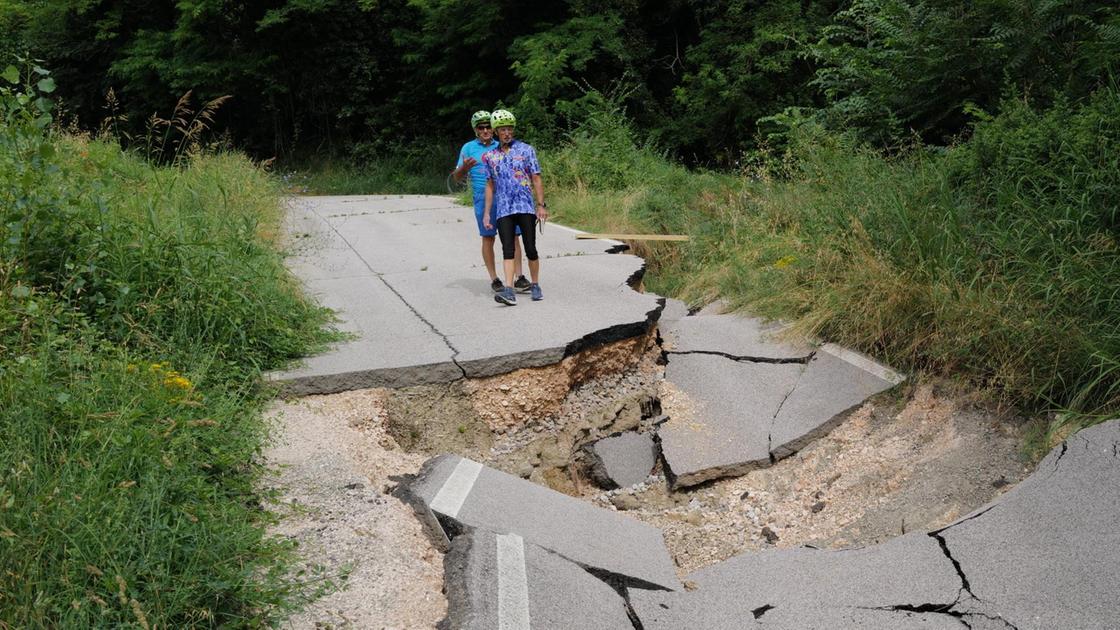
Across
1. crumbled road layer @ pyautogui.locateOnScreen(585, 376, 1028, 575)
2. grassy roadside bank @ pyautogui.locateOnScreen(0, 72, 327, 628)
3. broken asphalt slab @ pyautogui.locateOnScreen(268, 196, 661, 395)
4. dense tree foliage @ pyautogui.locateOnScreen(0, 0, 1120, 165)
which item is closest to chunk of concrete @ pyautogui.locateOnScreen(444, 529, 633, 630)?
grassy roadside bank @ pyautogui.locateOnScreen(0, 72, 327, 628)

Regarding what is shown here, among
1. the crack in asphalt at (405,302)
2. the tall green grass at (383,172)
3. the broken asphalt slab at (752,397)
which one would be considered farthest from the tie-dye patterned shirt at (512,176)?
the tall green grass at (383,172)

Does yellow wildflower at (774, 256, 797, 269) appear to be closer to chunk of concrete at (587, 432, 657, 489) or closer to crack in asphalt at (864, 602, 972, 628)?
chunk of concrete at (587, 432, 657, 489)

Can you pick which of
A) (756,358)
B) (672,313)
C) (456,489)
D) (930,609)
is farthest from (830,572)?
(672,313)

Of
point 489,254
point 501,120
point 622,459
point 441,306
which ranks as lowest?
point 622,459

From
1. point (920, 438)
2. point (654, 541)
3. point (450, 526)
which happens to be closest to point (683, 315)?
point (920, 438)

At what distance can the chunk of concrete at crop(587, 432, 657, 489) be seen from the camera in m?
6.27

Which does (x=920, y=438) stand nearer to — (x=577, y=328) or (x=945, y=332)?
(x=945, y=332)

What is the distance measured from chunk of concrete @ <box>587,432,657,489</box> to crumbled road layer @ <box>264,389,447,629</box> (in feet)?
4.72

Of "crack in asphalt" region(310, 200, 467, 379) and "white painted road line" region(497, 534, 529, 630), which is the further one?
"crack in asphalt" region(310, 200, 467, 379)

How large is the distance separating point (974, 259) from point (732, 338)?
1.92 m

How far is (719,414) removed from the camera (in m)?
6.57

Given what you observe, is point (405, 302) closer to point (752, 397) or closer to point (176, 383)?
point (752, 397)

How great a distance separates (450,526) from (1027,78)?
23.5ft

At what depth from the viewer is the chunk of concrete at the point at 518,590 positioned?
12.2 feet
